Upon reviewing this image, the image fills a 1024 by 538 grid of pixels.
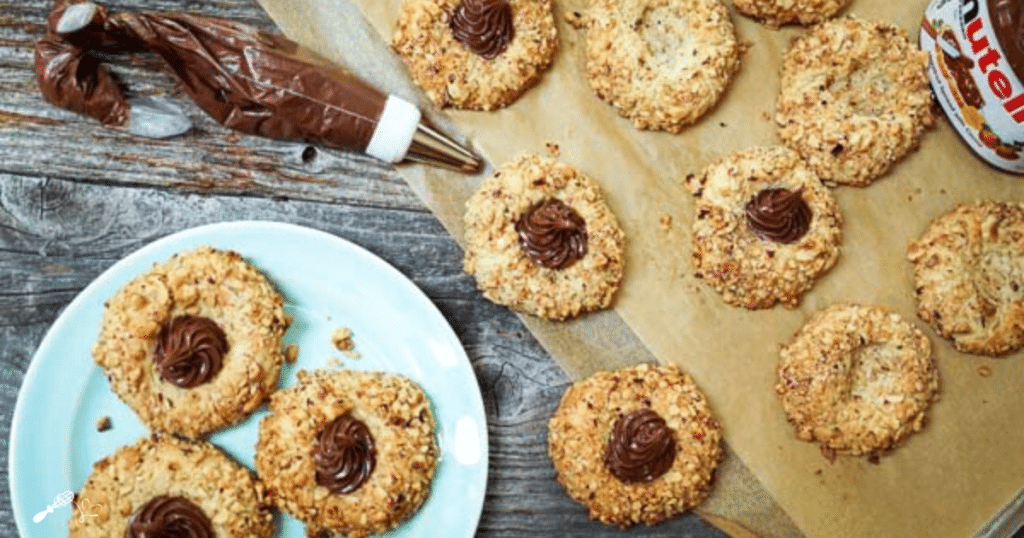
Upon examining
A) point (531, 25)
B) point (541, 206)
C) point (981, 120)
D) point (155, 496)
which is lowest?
point (155, 496)

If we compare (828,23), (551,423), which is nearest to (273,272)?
(551,423)

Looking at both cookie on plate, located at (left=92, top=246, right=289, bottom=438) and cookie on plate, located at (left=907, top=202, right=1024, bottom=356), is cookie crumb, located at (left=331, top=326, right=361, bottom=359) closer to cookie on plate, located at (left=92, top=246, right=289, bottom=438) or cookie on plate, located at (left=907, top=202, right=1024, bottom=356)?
cookie on plate, located at (left=92, top=246, right=289, bottom=438)

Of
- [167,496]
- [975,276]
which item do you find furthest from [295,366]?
[975,276]

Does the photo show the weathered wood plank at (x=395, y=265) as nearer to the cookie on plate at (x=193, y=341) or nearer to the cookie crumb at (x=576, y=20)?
the cookie on plate at (x=193, y=341)

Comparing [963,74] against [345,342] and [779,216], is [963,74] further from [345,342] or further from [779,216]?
[345,342]

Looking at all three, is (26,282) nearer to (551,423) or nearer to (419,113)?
(419,113)

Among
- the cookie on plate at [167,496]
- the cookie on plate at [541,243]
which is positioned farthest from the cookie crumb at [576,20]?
the cookie on plate at [167,496]

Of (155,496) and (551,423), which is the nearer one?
(155,496)
